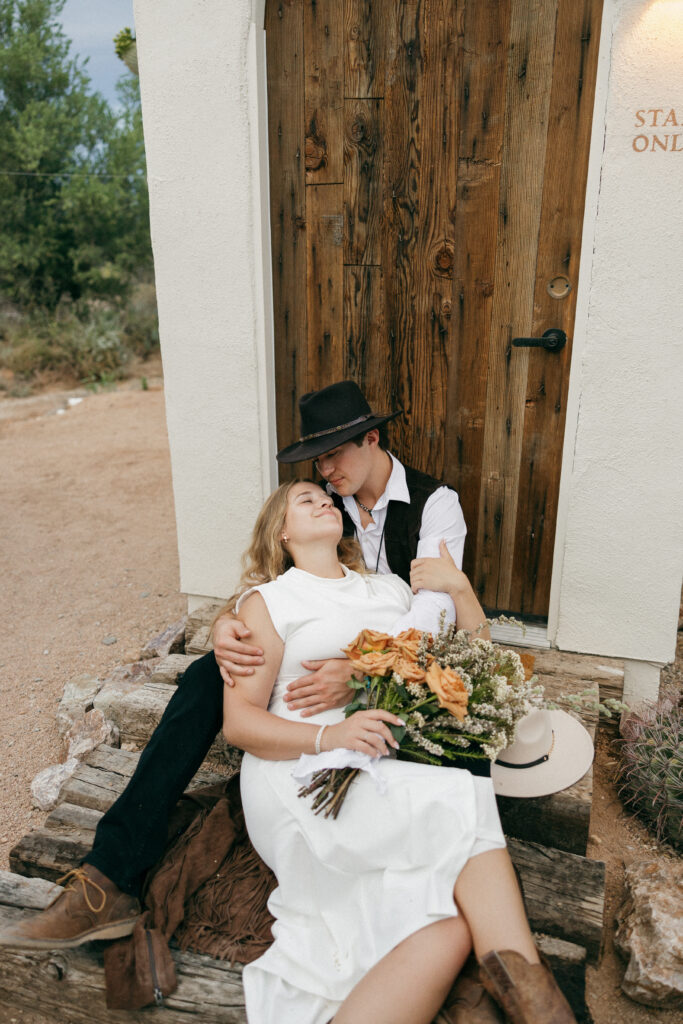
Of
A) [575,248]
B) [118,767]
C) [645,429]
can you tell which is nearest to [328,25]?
[575,248]

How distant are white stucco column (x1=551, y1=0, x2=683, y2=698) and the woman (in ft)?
4.54

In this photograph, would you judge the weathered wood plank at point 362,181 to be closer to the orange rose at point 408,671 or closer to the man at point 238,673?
the man at point 238,673

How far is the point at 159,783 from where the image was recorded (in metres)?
2.46

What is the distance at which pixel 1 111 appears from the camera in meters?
14.1

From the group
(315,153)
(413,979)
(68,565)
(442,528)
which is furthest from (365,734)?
(68,565)

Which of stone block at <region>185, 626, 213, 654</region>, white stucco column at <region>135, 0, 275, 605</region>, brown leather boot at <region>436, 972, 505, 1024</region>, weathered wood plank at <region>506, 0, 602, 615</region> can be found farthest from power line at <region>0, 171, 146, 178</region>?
brown leather boot at <region>436, 972, 505, 1024</region>

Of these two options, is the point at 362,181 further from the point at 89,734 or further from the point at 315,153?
the point at 89,734

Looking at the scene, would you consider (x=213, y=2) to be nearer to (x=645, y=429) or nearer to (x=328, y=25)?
(x=328, y=25)

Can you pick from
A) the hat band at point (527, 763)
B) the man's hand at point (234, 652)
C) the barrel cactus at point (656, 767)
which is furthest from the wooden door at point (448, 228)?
the man's hand at point (234, 652)

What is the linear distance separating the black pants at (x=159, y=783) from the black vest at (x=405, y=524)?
35.3 inches

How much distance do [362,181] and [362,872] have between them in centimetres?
280

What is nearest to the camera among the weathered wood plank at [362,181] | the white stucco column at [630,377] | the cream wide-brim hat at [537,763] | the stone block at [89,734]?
the cream wide-brim hat at [537,763]

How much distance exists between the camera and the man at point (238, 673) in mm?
2262

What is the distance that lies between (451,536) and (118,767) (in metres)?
1.69
